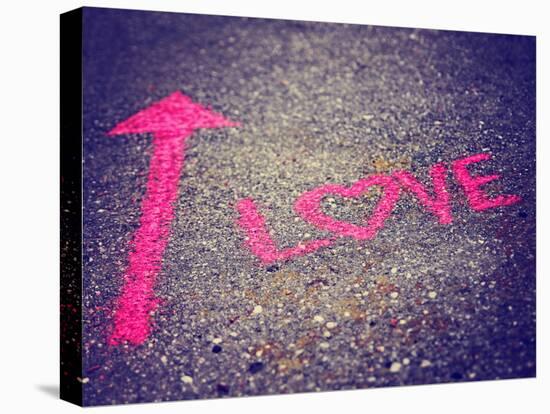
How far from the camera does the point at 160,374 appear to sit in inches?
115

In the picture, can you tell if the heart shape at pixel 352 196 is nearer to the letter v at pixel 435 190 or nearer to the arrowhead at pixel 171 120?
the letter v at pixel 435 190

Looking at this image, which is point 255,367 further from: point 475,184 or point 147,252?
point 475,184

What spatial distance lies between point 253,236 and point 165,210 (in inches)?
10.8

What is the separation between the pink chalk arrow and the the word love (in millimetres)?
228

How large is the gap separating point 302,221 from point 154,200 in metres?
0.45

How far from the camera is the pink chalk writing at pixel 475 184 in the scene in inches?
129

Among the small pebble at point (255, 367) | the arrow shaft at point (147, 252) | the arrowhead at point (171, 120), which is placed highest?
the arrowhead at point (171, 120)

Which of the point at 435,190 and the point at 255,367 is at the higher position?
the point at 435,190

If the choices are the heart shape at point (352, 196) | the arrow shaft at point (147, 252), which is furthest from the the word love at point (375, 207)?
the arrow shaft at point (147, 252)

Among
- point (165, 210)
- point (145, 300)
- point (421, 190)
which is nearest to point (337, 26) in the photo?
point (421, 190)

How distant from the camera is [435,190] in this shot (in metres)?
3.24

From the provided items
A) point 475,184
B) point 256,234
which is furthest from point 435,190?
point 256,234

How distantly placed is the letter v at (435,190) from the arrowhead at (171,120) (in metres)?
0.57

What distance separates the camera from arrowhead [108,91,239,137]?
310 centimetres
